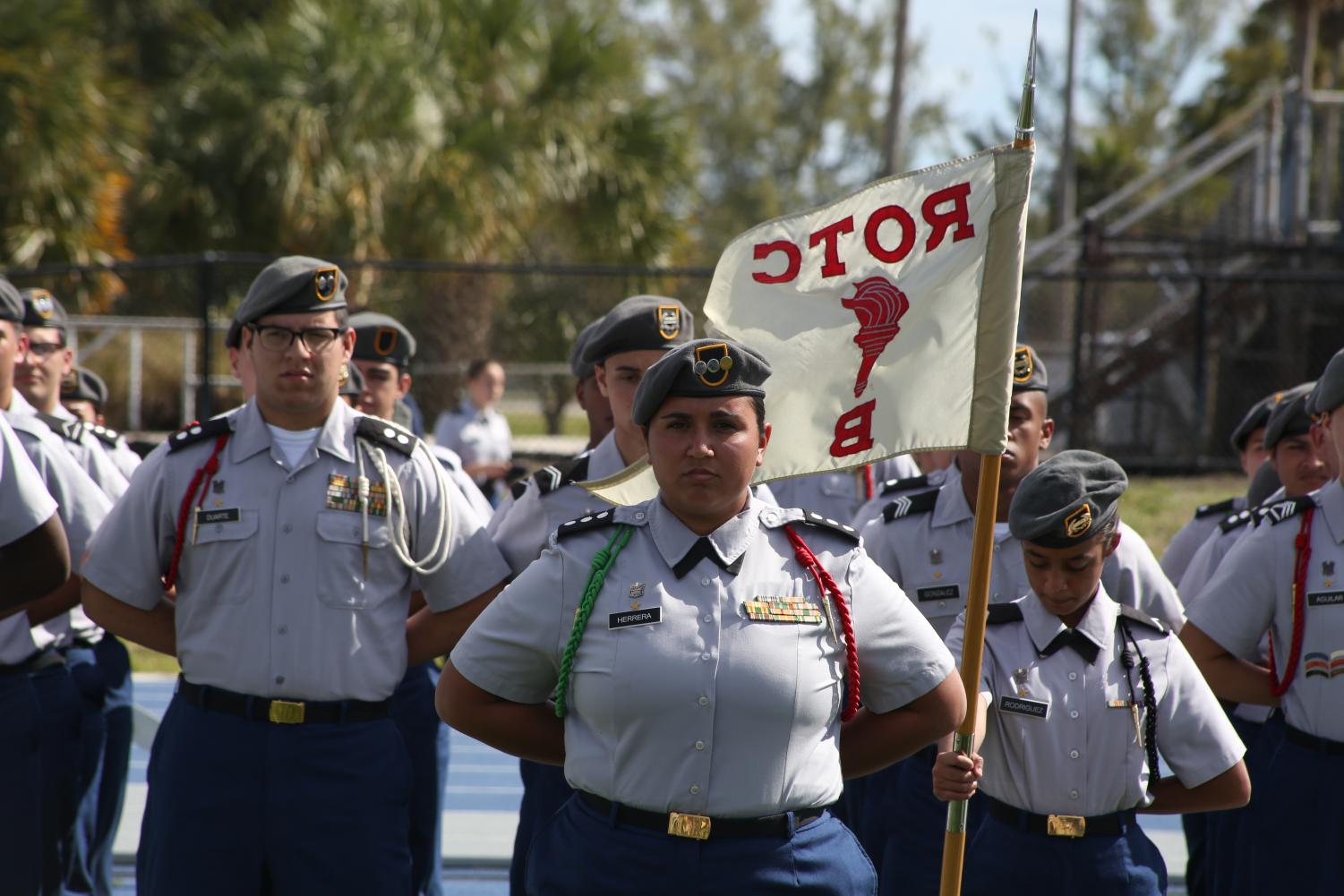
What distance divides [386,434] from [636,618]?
1.57 meters

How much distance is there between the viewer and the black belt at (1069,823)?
12.0 feet

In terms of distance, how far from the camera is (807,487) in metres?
5.97

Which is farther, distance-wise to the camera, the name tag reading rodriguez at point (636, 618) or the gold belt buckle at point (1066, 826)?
the gold belt buckle at point (1066, 826)

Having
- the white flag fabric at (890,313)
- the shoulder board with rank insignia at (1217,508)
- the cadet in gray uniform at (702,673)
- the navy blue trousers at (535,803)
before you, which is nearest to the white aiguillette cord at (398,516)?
the navy blue trousers at (535,803)

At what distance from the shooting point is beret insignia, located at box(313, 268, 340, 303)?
4.12m

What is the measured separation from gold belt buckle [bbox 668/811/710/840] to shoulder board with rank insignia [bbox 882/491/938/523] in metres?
2.12

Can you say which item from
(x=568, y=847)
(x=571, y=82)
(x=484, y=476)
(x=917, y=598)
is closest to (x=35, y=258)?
(x=571, y=82)

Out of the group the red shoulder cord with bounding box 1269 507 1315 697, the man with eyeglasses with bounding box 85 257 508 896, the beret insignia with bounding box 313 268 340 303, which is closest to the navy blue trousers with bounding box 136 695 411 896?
the man with eyeglasses with bounding box 85 257 508 896

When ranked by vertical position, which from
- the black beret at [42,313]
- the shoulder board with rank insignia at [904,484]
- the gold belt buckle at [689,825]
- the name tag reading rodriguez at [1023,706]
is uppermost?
the black beret at [42,313]

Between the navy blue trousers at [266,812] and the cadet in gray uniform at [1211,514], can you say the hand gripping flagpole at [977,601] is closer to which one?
the navy blue trousers at [266,812]

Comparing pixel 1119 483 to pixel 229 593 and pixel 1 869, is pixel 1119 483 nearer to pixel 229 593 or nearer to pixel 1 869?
pixel 229 593

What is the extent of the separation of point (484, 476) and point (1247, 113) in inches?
406

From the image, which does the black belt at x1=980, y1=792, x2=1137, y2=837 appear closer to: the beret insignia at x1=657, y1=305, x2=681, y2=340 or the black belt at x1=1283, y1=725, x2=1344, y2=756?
the black belt at x1=1283, y1=725, x2=1344, y2=756

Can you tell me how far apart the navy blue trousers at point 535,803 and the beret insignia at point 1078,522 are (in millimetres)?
1635
